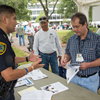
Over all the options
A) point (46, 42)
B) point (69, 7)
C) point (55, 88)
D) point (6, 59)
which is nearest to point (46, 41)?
point (46, 42)

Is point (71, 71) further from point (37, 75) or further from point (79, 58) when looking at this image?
point (37, 75)

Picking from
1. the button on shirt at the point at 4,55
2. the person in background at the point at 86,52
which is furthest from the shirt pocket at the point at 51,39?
the button on shirt at the point at 4,55

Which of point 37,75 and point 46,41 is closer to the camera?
point 37,75

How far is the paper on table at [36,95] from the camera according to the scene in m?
1.44

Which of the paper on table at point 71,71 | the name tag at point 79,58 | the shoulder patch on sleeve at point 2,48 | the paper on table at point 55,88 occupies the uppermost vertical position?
the shoulder patch on sleeve at point 2,48

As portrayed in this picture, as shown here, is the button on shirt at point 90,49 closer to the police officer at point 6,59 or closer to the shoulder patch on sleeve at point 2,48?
the police officer at point 6,59

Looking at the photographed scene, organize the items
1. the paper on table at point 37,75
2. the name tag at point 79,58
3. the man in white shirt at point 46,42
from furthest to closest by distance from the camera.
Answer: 1. the man in white shirt at point 46,42
2. the paper on table at point 37,75
3. the name tag at point 79,58

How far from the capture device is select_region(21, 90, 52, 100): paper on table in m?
1.44

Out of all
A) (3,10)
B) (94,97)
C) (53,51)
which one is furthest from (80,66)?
(53,51)

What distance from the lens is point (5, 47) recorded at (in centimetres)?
104

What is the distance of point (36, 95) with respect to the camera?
1.48 meters

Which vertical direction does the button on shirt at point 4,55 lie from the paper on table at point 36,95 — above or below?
above

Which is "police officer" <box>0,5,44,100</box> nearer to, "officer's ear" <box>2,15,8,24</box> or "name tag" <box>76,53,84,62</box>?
"officer's ear" <box>2,15,8,24</box>

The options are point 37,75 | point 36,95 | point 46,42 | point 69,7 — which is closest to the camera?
point 36,95
